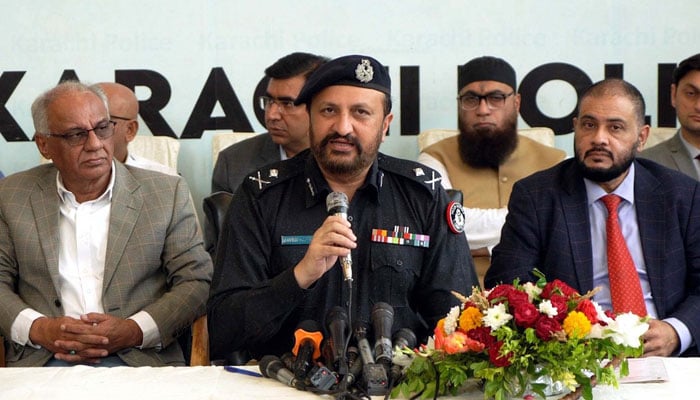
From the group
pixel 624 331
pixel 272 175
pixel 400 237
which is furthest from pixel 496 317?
pixel 272 175

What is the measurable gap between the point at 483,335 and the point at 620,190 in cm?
174

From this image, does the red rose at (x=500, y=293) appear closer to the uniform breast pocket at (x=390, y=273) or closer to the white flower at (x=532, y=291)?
the white flower at (x=532, y=291)

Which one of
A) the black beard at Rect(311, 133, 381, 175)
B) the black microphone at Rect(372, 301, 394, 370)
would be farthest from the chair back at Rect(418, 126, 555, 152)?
the black microphone at Rect(372, 301, 394, 370)

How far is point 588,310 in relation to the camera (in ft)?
8.41

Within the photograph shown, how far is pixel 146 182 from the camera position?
14.3 feet

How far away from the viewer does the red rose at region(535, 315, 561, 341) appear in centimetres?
250

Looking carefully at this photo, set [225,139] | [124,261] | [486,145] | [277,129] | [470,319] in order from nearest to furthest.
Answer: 1. [470,319]
2. [124,261]
3. [277,129]
4. [486,145]
5. [225,139]

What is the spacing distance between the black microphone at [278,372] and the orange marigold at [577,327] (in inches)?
29.5

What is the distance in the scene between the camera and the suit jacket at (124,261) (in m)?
4.11

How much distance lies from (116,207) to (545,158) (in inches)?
101

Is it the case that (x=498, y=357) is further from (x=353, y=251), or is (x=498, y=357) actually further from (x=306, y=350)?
(x=353, y=251)

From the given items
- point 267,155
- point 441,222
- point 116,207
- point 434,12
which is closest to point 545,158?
point 434,12

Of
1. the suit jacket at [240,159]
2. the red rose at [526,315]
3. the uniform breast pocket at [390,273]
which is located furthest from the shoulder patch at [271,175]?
the suit jacket at [240,159]

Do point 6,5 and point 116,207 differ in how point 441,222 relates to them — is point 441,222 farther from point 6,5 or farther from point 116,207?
point 6,5
